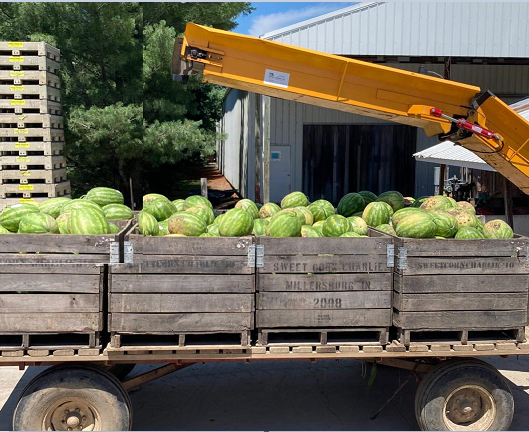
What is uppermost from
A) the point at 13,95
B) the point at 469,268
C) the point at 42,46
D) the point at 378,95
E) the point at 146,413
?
the point at 42,46

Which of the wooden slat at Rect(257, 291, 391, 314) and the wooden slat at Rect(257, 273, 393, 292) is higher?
the wooden slat at Rect(257, 273, 393, 292)

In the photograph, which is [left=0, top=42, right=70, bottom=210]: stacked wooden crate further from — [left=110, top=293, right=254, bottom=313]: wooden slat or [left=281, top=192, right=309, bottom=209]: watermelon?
[left=110, top=293, right=254, bottom=313]: wooden slat

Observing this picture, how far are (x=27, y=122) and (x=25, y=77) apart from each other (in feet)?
2.96

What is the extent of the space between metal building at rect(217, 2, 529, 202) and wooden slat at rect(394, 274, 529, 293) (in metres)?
9.88

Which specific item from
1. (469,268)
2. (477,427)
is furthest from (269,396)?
(469,268)

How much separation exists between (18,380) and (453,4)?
13.6 m

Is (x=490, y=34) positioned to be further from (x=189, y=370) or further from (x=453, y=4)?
(x=189, y=370)

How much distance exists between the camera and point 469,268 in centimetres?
547

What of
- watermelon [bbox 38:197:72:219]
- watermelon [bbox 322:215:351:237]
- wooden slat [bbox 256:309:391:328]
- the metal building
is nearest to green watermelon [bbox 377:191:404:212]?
watermelon [bbox 322:215:351:237]

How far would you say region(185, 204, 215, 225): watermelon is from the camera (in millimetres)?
6191

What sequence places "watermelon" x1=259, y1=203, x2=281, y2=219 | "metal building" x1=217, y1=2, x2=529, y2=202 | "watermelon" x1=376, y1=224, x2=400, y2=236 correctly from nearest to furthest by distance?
"watermelon" x1=376, y1=224, x2=400, y2=236 → "watermelon" x1=259, y1=203, x2=281, y2=219 → "metal building" x1=217, y1=2, x2=529, y2=202

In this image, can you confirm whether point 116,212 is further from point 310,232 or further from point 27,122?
point 27,122

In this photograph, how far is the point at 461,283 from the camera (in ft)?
17.9

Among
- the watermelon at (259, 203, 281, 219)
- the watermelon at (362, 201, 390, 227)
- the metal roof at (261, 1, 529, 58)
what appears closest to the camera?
the watermelon at (362, 201, 390, 227)
